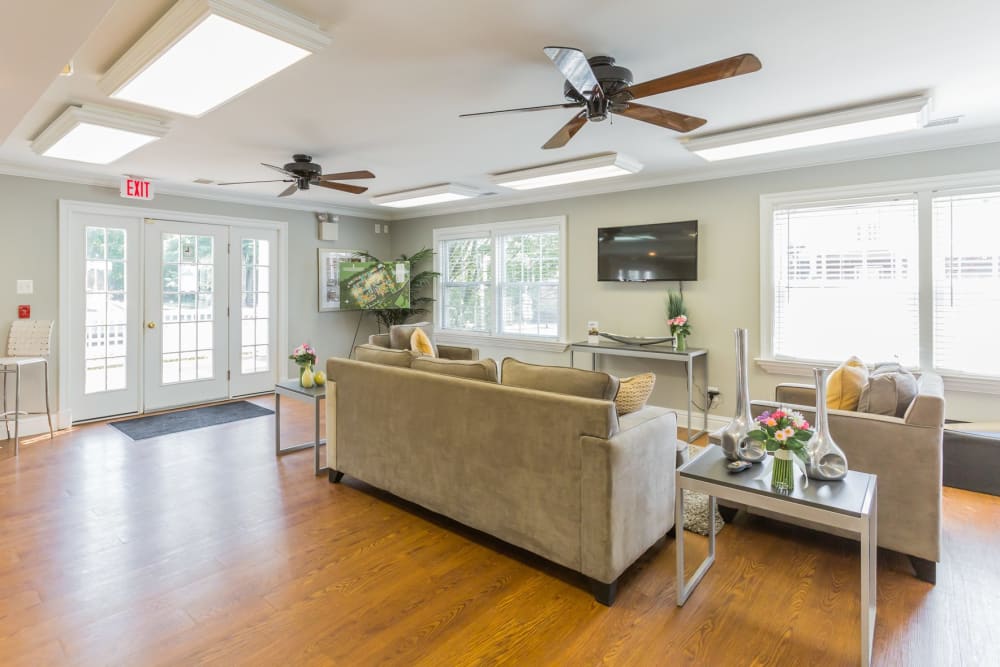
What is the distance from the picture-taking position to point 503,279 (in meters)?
6.36

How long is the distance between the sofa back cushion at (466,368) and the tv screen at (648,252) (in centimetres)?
275

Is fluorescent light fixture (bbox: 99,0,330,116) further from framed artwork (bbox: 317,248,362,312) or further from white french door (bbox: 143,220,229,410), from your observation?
framed artwork (bbox: 317,248,362,312)

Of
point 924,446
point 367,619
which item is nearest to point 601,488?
point 367,619

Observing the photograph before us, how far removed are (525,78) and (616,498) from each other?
2067mm

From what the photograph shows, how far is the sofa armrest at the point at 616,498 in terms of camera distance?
2.14 meters

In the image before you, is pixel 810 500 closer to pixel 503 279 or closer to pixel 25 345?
pixel 503 279

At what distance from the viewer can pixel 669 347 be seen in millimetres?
4961

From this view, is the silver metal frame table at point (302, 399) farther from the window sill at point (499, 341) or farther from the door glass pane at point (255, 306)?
the window sill at point (499, 341)

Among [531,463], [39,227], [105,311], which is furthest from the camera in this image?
[105,311]

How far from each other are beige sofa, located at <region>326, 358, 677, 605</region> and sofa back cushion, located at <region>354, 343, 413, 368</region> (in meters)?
0.09

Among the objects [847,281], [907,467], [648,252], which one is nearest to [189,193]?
[648,252]

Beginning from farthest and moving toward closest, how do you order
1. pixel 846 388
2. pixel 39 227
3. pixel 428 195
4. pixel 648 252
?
pixel 428 195, pixel 648 252, pixel 39 227, pixel 846 388

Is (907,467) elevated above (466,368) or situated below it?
below

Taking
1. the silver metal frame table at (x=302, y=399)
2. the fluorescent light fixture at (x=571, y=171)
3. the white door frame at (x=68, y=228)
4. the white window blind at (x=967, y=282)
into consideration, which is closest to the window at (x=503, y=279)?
the fluorescent light fixture at (x=571, y=171)
